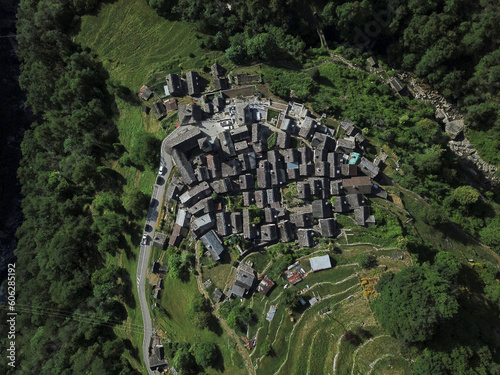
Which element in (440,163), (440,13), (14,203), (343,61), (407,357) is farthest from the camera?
(14,203)

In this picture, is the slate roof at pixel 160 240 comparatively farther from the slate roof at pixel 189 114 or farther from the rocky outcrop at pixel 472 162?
the rocky outcrop at pixel 472 162

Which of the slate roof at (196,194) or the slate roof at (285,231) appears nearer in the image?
the slate roof at (285,231)

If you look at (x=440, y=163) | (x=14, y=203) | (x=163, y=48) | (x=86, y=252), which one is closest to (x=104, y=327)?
(x=86, y=252)

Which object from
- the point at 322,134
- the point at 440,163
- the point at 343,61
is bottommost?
the point at 440,163

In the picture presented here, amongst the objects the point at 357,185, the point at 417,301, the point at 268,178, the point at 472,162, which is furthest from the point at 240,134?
the point at 472,162

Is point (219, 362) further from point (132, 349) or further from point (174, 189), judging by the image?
point (174, 189)

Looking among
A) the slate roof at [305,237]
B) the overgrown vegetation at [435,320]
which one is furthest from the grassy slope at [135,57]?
the overgrown vegetation at [435,320]

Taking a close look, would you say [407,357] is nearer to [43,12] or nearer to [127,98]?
[127,98]
